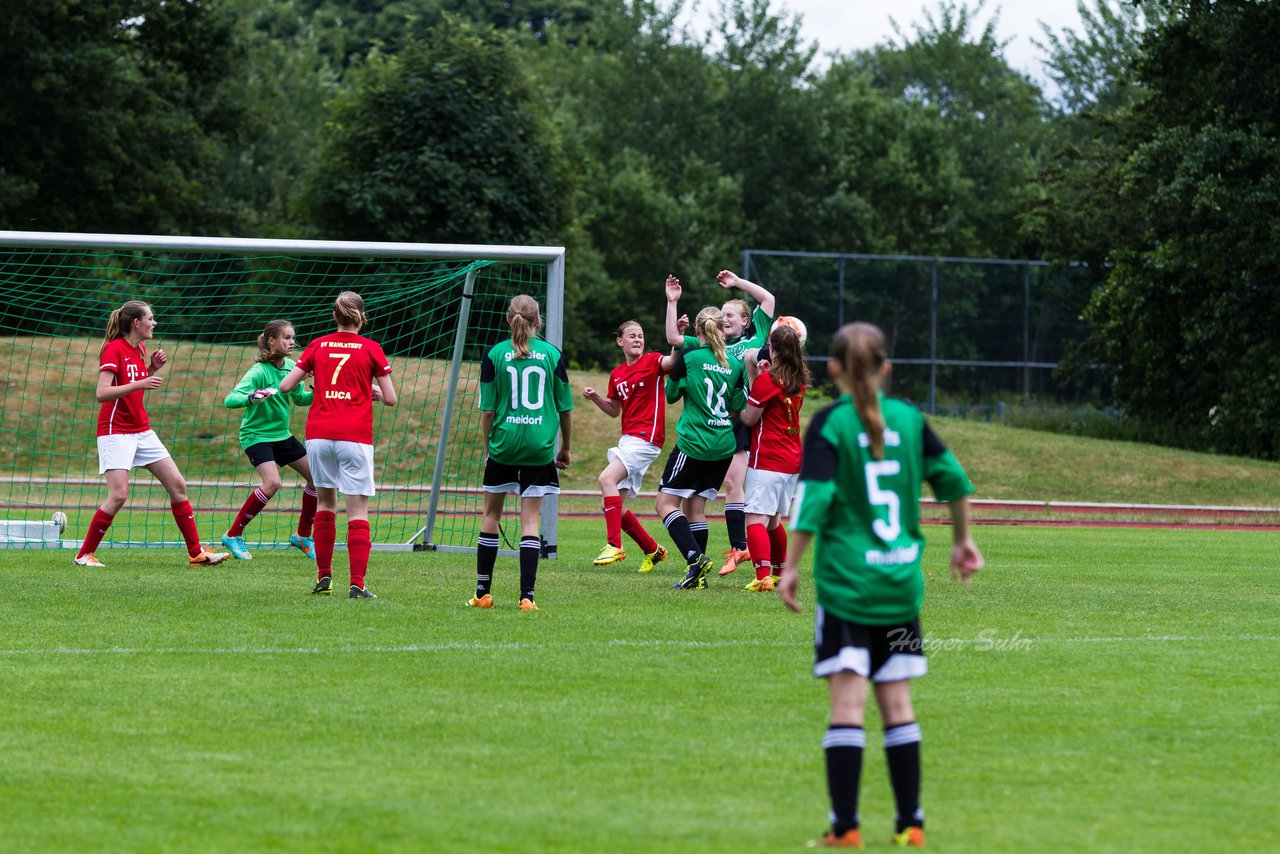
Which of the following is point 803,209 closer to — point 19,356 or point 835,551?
point 19,356

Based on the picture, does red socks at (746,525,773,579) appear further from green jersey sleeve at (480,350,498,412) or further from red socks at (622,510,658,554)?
green jersey sleeve at (480,350,498,412)

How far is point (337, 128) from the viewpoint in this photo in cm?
3250

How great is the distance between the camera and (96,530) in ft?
43.0

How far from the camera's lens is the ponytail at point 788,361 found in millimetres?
11711

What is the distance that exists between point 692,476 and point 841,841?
292 inches

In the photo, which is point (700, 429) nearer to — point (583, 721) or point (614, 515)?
point (614, 515)

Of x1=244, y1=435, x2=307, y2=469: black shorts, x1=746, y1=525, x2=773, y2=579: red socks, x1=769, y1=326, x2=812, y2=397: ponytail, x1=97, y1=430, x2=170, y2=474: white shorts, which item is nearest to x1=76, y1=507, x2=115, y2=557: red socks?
x1=97, y1=430, x2=170, y2=474: white shorts

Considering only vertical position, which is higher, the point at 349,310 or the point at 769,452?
the point at 349,310

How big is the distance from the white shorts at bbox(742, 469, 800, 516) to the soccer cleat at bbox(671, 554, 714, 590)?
0.55 metres

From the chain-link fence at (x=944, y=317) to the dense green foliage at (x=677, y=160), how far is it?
898mm

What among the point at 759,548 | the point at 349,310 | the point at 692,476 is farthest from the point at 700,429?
the point at 349,310

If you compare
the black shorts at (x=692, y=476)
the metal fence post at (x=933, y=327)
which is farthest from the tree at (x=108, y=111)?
the black shorts at (x=692, y=476)

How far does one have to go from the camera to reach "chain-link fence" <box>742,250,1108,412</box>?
38375 millimetres

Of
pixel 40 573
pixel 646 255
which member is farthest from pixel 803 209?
pixel 40 573
